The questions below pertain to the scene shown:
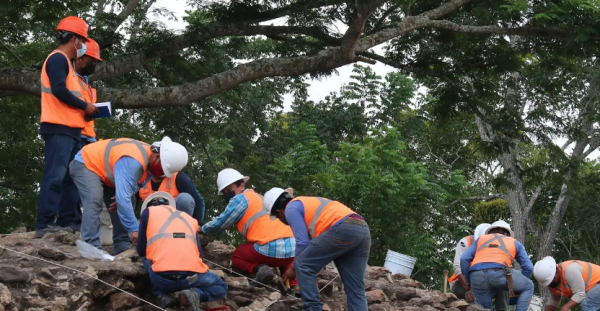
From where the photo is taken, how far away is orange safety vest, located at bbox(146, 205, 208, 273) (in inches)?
249

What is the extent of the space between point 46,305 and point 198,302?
120cm

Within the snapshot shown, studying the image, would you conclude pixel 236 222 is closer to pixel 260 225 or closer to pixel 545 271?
pixel 260 225

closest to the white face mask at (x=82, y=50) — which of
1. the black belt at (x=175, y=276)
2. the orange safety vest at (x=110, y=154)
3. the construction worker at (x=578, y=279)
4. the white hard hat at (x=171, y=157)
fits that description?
the orange safety vest at (x=110, y=154)

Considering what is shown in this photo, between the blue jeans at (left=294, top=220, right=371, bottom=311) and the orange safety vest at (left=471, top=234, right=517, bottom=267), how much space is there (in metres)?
2.94

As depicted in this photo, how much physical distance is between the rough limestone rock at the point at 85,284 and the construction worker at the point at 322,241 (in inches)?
25.8

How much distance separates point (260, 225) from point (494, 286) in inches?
128

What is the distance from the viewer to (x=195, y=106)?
1656 centimetres

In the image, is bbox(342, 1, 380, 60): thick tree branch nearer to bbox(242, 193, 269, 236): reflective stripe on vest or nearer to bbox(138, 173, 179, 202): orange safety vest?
bbox(242, 193, 269, 236): reflective stripe on vest

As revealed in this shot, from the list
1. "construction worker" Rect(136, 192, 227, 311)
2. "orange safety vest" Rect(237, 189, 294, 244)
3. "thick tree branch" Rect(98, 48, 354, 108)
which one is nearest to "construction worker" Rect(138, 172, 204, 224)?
"orange safety vest" Rect(237, 189, 294, 244)

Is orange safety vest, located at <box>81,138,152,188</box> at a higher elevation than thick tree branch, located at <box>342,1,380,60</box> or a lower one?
lower

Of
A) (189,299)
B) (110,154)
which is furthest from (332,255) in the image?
(110,154)

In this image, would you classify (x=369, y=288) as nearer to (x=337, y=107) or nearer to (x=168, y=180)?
(x=168, y=180)

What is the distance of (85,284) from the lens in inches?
256

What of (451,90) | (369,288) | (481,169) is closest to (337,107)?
(481,169)
